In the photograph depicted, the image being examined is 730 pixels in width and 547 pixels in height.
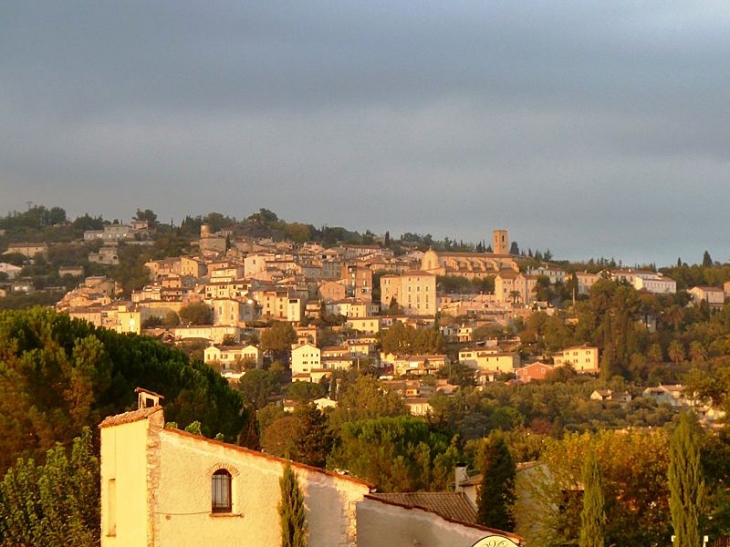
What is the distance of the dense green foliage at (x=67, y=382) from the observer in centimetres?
3003

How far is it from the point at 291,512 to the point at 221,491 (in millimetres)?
915

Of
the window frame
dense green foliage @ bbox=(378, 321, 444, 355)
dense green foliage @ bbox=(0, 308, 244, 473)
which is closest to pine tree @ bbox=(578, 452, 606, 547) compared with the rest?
the window frame

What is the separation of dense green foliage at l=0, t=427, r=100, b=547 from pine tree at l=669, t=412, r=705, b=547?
25.7 feet

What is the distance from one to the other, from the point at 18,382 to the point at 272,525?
39.6 ft

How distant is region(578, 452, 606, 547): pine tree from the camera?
21641 mm

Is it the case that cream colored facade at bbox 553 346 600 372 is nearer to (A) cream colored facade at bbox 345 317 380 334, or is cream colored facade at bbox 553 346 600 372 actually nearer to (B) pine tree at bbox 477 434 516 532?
(A) cream colored facade at bbox 345 317 380 334

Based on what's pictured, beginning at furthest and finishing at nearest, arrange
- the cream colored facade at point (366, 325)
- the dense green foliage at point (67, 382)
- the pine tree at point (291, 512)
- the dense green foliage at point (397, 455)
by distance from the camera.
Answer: the cream colored facade at point (366, 325) < the dense green foliage at point (397, 455) < the dense green foliage at point (67, 382) < the pine tree at point (291, 512)

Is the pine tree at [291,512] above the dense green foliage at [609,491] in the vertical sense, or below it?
above

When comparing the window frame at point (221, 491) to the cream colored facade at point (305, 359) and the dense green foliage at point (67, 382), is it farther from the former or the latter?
the cream colored facade at point (305, 359)

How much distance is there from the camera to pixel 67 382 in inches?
1214

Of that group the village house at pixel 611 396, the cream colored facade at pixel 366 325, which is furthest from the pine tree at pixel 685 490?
the cream colored facade at pixel 366 325

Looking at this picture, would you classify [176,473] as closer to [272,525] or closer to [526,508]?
[272,525]

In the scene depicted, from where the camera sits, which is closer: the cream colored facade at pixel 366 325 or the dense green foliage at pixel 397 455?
the dense green foliage at pixel 397 455

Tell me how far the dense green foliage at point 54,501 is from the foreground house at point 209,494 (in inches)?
159
